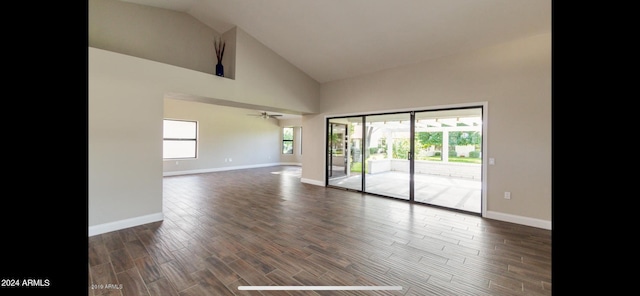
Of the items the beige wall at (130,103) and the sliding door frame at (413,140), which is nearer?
the beige wall at (130,103)

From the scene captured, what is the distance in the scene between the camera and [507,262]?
2.63m

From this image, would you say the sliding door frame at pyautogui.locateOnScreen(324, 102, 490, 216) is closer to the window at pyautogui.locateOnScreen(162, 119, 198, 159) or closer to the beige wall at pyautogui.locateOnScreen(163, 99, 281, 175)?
the beige wall at pyautogui.locateOnScreen(163, 99, 281, 175)

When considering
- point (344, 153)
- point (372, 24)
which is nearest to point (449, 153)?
point (344, 153)

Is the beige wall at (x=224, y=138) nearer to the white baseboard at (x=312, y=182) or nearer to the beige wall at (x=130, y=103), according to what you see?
the white baseboard at (x=312, y=182)

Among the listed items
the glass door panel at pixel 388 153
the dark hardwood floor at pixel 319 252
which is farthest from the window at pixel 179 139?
the glass door panel at pixel 388 153

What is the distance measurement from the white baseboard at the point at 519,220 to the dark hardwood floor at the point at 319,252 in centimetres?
13

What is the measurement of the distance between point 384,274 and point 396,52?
375 centimetres

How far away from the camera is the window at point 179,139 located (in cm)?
838

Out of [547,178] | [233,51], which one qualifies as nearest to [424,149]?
[547,178]

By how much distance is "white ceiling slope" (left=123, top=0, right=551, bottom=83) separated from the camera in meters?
3.36

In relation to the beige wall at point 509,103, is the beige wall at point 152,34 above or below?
above
